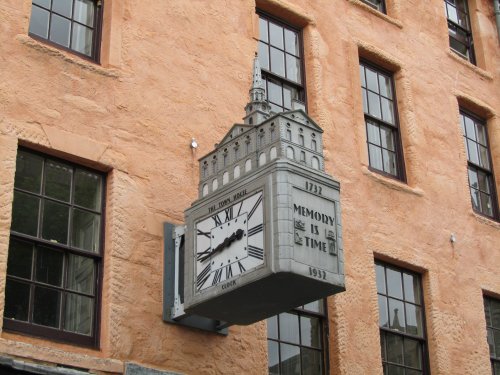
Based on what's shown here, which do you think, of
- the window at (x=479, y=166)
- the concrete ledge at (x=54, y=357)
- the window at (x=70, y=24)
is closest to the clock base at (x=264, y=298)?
the concrete ledge at (x=54, y=357)

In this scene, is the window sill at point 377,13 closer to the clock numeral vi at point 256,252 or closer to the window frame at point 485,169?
the window frame at point 485,169

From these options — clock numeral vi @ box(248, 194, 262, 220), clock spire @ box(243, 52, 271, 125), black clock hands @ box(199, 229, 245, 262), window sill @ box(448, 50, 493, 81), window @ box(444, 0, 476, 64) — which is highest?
window @ box(444, 0, 476, 64)

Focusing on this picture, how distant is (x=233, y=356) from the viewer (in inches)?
450

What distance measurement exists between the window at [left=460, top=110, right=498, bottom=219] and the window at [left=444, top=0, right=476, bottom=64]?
1462 mm

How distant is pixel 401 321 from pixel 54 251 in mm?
5370

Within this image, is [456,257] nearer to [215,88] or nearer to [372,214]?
[372,214]

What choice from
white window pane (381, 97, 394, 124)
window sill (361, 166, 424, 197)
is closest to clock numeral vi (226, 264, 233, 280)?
window sill (361, 166, 424, 197)

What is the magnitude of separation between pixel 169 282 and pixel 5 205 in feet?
6.64

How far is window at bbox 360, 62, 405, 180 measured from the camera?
15195 mm

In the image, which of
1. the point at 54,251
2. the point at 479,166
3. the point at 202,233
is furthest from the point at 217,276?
the point at 479,166

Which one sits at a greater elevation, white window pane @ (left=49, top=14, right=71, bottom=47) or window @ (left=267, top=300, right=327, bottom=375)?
white window pane @ (left=49, top=14, right=71, bottom=47)

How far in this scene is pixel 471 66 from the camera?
688 inches

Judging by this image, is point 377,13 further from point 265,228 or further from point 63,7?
point 265,228

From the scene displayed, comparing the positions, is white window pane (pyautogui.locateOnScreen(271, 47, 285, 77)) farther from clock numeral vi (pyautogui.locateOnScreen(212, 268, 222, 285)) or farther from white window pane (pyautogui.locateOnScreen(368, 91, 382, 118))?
clock numeral vi (pyautogui.locateOnScreen(212, 268, 222, 285))
